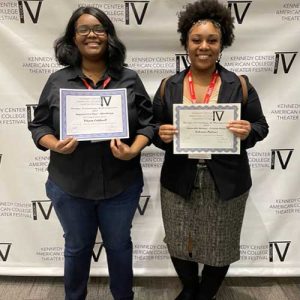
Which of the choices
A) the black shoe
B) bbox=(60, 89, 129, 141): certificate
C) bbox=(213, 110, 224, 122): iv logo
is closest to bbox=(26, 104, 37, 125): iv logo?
bbox=(60, 89, 129, 141): certificate

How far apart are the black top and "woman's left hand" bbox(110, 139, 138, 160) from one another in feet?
0.25

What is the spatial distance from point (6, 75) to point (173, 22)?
0.85 meters

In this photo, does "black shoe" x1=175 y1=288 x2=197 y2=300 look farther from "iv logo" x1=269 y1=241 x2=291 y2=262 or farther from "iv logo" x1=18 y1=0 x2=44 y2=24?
"iv logo" x1=18 y1=0 x2=44 y2=24

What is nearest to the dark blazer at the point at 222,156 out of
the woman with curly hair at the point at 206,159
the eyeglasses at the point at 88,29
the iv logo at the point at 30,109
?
the woman with curly hair at the point at 206,159

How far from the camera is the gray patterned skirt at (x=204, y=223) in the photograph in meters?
1.44

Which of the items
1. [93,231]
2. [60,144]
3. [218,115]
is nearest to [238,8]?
[218,115]

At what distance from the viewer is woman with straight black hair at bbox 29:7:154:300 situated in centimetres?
132

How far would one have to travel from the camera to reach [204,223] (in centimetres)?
148

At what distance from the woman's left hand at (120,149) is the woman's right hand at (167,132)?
0.14 metres

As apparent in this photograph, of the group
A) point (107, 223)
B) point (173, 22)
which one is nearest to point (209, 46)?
point (173, 22)

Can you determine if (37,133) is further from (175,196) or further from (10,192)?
(10,192)

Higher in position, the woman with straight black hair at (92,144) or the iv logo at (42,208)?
the woman with straight black hair at (92,144)

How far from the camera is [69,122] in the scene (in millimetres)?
1299

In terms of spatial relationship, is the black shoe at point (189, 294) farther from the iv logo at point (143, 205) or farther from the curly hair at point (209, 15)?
the curly hair at point (209, 15)
